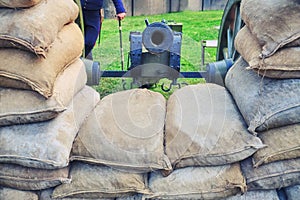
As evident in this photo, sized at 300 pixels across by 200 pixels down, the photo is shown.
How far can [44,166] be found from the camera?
148 cm

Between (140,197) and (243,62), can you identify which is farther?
(243,62)

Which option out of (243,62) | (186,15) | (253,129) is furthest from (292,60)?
(186,15)

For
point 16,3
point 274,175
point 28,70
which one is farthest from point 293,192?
point 16,3

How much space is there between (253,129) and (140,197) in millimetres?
495

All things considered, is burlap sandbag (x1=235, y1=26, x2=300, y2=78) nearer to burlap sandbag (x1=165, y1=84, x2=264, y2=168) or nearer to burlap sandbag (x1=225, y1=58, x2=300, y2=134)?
burlap sandbag (x1=225, y1=58, x2=300, y2=134)

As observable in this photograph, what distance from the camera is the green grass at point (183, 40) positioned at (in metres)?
3.68

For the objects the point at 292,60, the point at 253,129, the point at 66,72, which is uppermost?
the point at 292,60

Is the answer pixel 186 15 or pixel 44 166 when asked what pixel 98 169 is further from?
pixel 186 15

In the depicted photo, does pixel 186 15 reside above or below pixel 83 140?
below

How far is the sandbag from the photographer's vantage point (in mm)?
1520

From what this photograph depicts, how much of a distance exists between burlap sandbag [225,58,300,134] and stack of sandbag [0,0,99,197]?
68cm

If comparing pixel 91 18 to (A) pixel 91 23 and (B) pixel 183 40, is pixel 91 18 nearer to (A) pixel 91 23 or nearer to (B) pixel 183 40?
(A) pixel 91 23

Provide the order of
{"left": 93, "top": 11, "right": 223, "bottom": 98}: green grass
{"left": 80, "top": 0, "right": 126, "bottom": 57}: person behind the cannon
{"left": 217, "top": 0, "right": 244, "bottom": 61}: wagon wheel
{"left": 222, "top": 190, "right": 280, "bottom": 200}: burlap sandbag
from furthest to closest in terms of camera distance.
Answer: {"left": 93, "top": 11, "right": 223, "bottom": 98}: green grass < {"left": 80, "top": 0, "right": 126, "bottom": 57}: person behind the cannon < {"left": 217, "top": 0, "right": 244, "bottom": 61}: wagon wheel < {"left": 222, "top": 190, "right": 280, "bottom": 200}: burlap sandbag

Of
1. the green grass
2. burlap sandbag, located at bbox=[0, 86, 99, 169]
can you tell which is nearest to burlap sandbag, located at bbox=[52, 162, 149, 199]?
burlap sandbag, located at bbox=[0, 86, 99, 169]
